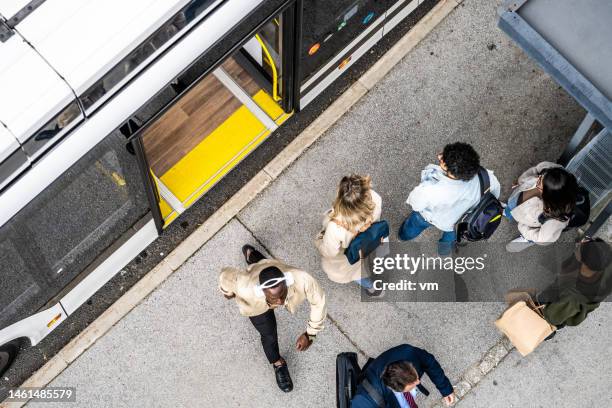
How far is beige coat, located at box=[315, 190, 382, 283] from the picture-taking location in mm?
5539

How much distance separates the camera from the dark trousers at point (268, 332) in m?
6.12

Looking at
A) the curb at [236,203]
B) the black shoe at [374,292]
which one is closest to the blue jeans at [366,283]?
the black shoe at [374,292]

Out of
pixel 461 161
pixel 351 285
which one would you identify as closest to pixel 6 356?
pixel 351 285

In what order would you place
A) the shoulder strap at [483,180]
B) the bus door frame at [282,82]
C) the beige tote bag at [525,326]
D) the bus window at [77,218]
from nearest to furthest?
1. the bus window at [77,218]
2. the bus door frame at [282,82]
3. the shoulder strap at [483,180]
4. the beige tote bag at [525,326]

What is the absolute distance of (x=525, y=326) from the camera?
6.42m

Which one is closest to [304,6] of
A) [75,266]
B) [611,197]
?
[75,266]

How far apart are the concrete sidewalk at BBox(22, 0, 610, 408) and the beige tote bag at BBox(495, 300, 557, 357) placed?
0.31m

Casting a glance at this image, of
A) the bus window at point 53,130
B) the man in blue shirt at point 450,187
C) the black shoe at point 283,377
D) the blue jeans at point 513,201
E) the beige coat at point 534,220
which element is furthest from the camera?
the black shoe at point 283,377

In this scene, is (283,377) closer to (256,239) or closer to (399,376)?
(256,239)

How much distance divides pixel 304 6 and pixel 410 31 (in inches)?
82.2

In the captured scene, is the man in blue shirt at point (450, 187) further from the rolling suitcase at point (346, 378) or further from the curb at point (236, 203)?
the curb at point (236, 203)

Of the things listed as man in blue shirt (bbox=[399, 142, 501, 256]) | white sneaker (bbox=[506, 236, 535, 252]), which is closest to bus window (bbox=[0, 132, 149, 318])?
man in blue shirt (bbox=[399, 142, 501, 256])

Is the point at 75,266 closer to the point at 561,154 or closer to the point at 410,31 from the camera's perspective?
the point at 410,31

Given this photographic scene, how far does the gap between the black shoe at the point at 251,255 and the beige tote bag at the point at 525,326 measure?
224cm
